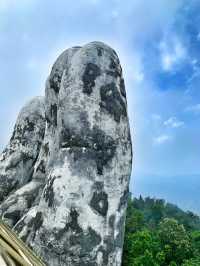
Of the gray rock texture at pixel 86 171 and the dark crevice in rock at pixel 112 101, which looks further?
the dark crevice in rock at pixel 112 101

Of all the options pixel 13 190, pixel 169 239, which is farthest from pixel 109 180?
pixel 169 239

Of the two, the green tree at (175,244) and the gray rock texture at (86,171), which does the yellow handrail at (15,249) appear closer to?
the gray rock texture at (86,171)

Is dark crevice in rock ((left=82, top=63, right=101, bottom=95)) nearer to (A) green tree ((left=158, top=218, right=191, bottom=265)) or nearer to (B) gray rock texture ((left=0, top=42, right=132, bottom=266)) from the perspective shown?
(B) gray rock texture ((left=0, top=42, right=132, bottom=266))

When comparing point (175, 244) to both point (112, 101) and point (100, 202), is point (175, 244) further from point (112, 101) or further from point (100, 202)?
point (100, 202)

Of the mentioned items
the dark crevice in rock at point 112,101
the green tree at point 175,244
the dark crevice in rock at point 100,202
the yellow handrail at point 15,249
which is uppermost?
the green tree at point 175,244

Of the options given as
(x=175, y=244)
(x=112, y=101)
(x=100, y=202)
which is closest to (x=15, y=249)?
(x=100, y=202)

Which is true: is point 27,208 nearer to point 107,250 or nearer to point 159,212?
point 107,250

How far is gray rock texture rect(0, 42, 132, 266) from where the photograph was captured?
3404mm

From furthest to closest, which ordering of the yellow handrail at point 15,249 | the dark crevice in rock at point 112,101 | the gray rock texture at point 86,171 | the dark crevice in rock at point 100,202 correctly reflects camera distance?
Result: the dark crevice in rock at point 112,101 → the dark crevice in rock at point 100,202 → the gray rock texture at point 86,171 → the yellow handrail at point 15,249

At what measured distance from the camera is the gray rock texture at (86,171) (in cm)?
340

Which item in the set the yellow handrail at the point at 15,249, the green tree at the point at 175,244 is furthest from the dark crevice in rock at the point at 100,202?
the green tree at the point at 175,244

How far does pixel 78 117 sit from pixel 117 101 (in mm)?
339

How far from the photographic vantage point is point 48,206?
11.5 feet

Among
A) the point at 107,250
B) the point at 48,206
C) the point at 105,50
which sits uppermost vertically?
the point at 105,50
